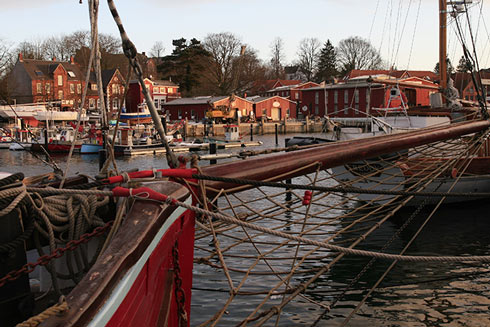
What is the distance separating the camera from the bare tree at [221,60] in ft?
258

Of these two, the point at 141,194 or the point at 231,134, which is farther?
the point at 231,134

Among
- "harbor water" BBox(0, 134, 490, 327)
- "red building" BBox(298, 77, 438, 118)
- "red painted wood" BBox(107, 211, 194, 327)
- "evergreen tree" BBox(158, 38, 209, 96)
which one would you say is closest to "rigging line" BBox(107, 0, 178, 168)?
"red painted wood" BBox(107, 211, 194, 327)

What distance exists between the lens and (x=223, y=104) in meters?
66.0

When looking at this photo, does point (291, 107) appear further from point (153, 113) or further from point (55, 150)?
point (153, 113)

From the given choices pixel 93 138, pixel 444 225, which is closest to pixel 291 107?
pixel 93 138

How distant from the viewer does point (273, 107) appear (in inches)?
2896

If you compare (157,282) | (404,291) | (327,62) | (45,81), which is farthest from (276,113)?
(157,282)

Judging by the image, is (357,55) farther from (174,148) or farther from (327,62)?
(174,148)

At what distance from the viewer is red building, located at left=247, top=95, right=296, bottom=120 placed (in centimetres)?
7131

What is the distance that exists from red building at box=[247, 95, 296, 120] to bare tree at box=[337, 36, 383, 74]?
1915cm

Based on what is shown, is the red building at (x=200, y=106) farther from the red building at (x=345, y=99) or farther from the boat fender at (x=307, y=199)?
the boat fender at (x=307, y=199)

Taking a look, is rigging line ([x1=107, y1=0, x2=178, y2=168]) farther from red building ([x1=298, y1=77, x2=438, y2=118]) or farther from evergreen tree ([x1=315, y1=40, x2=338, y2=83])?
evergreen tree ([x1=315, y1=40, x2=338, y2=83])

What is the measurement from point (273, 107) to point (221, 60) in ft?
40.3

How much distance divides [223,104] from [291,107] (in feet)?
46.1
